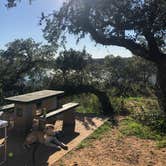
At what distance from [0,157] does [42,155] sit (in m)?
0.84

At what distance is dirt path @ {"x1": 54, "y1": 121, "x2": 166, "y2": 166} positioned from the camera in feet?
19.6

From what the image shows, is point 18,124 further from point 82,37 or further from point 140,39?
point 140,39

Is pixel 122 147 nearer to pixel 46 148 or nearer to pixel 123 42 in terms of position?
pixel 46 148

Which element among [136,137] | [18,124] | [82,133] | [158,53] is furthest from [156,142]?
[158,53]

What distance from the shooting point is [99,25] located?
1255cm

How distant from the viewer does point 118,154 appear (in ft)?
21.3

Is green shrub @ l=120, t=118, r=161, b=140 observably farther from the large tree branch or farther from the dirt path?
the large tree branch

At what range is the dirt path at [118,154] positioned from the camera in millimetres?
5973

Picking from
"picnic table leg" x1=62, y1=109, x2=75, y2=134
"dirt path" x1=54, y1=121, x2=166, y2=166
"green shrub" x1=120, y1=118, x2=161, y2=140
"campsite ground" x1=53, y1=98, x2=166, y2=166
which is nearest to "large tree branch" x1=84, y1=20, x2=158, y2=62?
"campsite ground" x1=53, y1=98, x2=166, y2=166

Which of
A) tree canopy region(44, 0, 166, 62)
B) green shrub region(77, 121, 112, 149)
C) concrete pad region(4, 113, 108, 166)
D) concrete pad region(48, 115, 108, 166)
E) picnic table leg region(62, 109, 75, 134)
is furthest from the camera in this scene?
tree canopy region(44, 0, 166, 62)

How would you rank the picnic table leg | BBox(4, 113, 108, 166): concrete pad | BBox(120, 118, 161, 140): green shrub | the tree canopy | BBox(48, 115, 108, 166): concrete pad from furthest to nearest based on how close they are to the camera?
the tree canopy → the picnic table leg → BBox(120, 118, 161, 140): green shrub → BBox(48, 115, 108, 166): concrete pad → BBox(4, 113, 108, 166): concrete pad

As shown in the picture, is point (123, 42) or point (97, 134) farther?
point (123, 42)

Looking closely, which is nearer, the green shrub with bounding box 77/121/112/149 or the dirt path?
the dirt path

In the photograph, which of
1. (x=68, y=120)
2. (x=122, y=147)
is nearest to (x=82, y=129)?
(x=68, y=120)
